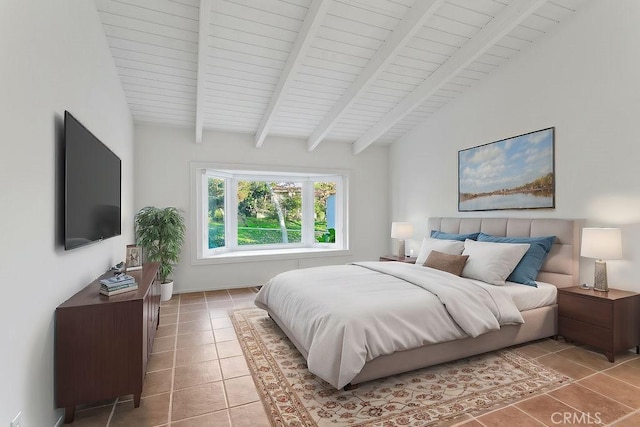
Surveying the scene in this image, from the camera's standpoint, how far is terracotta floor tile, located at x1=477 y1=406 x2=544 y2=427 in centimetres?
185

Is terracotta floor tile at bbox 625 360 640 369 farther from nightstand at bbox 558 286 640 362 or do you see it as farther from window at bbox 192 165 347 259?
window at bbox 192 165 347 259

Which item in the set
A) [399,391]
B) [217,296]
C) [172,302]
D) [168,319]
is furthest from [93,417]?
[217,296]

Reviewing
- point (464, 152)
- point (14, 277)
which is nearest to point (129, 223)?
point (14, 277)

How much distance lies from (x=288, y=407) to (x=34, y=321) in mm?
1425

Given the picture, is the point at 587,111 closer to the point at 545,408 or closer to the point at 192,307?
the point at 545,408

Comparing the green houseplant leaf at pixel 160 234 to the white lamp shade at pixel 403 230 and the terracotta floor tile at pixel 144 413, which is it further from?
the white lamp shade at pixel 403 230

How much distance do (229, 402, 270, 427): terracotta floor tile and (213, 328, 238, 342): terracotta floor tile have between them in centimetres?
114

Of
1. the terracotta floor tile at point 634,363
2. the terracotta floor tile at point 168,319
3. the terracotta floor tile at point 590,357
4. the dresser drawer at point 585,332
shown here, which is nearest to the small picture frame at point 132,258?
the terracotta floor tile at point 168,319

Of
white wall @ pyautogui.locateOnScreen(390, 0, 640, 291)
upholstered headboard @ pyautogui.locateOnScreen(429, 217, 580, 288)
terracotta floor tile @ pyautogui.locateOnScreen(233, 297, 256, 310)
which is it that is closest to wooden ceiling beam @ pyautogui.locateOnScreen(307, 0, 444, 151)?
white wall @ pyautogui.locateOnScreen(390, 0, 640, 291)

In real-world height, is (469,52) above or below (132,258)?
above

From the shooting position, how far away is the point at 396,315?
2260 mm

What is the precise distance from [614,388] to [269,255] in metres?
4.23

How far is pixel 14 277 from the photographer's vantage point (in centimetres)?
138

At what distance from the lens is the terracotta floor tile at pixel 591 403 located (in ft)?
6.37
